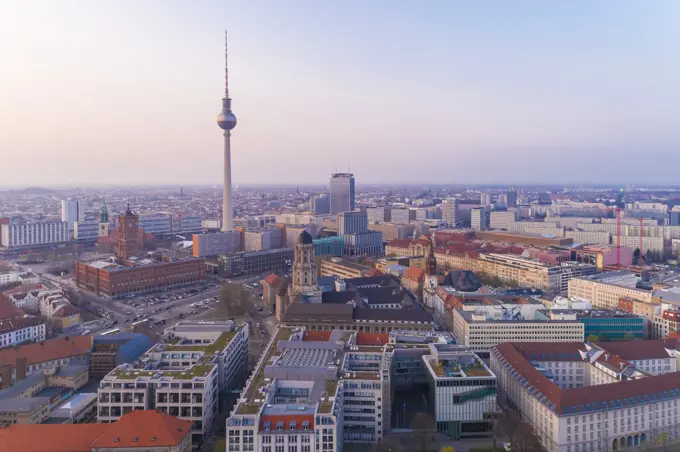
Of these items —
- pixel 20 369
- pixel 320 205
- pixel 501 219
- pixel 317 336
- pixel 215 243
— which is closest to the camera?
pixel 20 369

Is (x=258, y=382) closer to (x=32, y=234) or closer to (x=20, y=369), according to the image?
(x=20, y=369)

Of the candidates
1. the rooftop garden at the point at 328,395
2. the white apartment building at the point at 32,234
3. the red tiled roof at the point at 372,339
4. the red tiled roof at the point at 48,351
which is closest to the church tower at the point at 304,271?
the red tiled roof at the point at 372,339

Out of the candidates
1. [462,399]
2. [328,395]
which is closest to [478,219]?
[462,399]

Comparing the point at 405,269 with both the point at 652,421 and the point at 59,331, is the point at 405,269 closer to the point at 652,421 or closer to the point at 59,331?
the point at 59,331

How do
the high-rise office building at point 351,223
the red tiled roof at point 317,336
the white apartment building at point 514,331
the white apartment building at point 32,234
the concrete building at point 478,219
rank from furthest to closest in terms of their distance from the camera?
1. the concrete building at point 478,219
2. the high-rise office building at point 351,223
3. the white apartment building at point 32,234
4. the white apartment building at point 514,331
5. the red tiled roof at point 317,336

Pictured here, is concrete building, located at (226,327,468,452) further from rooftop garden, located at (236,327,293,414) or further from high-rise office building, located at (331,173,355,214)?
high-rise office building, located at (331,173,355,214)

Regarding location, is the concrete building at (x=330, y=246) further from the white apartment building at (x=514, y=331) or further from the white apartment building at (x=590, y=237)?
the white apartment building at (x=514, y=331)

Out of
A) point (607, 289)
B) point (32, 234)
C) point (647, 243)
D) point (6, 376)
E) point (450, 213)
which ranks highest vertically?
point (450, 213)

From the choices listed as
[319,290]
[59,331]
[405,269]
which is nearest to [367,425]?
[319,290]
